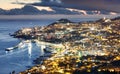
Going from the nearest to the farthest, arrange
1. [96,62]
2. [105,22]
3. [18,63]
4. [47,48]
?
[96,62]
[18,63]
[47,48]
[105,22]

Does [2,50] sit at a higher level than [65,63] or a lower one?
lower

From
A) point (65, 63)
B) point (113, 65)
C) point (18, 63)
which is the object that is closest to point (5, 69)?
point (18, 63)

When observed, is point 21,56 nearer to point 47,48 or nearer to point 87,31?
point 47,48

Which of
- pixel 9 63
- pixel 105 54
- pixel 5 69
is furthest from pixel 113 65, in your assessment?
pixel 9 63

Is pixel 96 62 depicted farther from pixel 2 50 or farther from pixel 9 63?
pixel 2 50

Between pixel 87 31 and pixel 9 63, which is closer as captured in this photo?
pixel 9 63

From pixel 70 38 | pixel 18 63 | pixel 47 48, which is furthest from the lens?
pixel 70 38

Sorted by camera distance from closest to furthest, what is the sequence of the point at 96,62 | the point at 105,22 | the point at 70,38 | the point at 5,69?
the point at 96,62 < the point at 5,69 < the point at 70,38 < the point at 105,22

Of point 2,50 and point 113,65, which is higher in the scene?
point 113,65

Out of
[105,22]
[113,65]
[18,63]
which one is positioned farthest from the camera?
[105,22]
